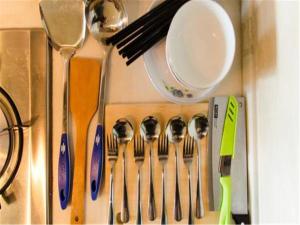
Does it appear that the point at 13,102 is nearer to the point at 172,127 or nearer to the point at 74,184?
the point at 74,184

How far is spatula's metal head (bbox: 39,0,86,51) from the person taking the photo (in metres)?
0.69

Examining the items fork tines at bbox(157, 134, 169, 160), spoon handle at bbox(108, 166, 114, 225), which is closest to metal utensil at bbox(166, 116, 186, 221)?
fork tines at bbox(157, 134, 169, 160)

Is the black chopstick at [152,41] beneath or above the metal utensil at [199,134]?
above

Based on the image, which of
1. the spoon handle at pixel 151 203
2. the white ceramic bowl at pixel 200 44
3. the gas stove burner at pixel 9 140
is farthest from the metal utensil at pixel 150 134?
A: the gas stove burner at pixel 9 140

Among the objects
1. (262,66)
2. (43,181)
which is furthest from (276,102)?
(43,181)

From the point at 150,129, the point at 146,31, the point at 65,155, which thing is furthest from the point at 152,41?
the point at 65,155

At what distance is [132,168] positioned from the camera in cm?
68

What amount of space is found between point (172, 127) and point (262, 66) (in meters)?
0.19

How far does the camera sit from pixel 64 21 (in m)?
0.69

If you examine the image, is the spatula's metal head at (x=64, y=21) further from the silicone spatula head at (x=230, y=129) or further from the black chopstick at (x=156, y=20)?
the silicone spatula head at (x=230, y=129)

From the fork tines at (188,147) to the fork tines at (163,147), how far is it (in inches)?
1.3

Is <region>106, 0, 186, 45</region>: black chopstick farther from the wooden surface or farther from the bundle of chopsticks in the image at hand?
the wooden surface

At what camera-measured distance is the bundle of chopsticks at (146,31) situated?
619 millimetres

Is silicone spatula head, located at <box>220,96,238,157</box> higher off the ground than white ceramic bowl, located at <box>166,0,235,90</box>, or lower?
lower
